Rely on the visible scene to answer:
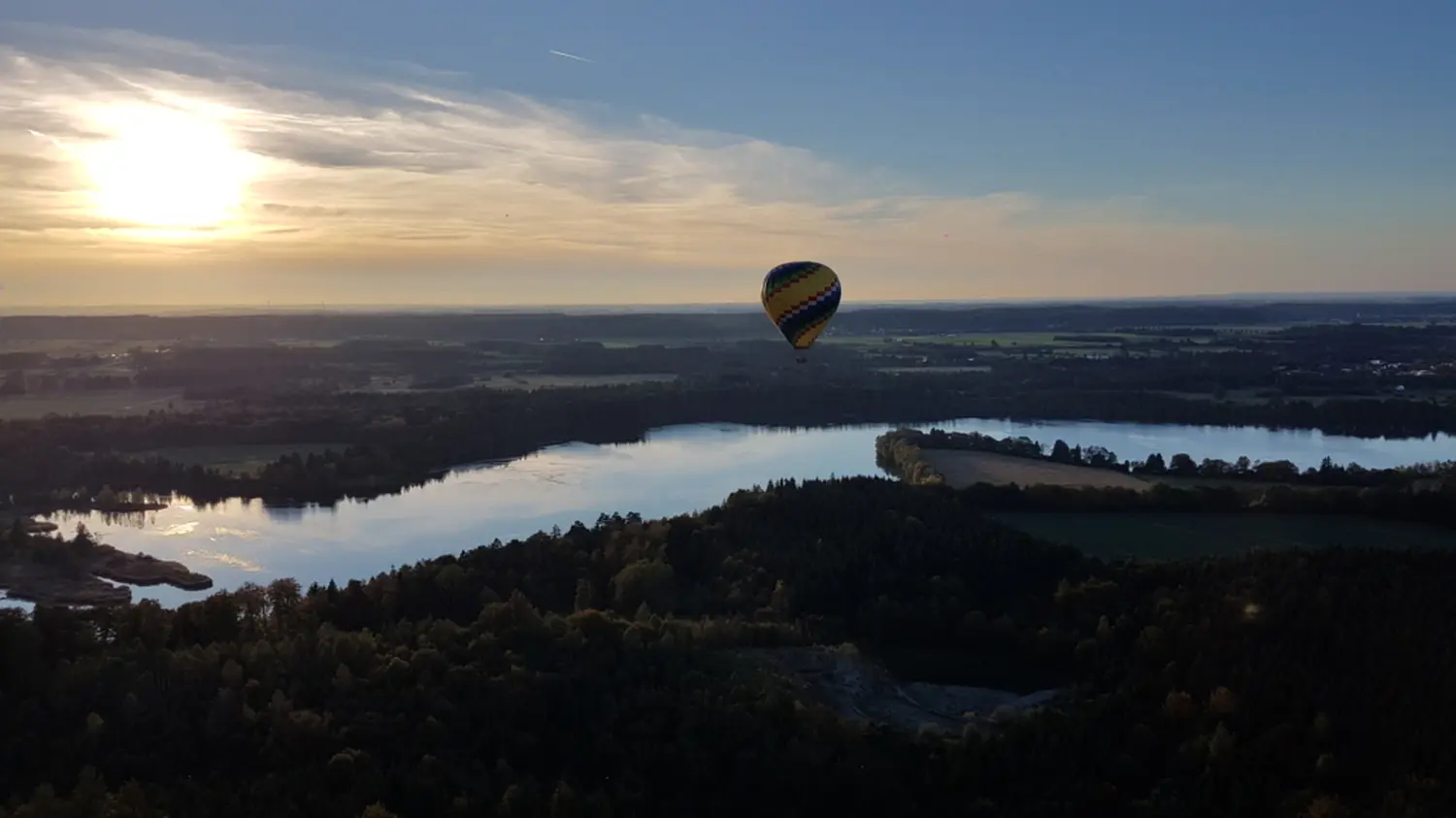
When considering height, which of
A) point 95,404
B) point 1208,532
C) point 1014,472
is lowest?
point 1208,532

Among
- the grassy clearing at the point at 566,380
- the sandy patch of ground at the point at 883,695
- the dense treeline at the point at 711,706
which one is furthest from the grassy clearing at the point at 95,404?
the sandy patch of ground at the point at 883,695

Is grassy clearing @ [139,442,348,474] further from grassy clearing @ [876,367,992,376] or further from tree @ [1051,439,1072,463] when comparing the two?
grassy clearing @ [876,367,992,376]

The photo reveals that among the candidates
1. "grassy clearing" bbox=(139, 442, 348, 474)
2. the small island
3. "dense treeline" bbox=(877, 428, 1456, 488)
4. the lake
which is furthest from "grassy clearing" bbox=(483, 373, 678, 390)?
the small island

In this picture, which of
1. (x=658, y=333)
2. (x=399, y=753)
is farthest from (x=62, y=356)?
(x=399, y=753)

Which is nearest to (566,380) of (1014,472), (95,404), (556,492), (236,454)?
(95,404)

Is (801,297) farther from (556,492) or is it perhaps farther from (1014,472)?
(556,492)

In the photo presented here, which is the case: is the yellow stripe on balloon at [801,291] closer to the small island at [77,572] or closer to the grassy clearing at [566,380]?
the small island at [77,572]
